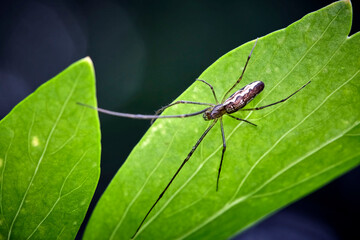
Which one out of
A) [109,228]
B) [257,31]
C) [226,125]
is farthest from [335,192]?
[109,228]

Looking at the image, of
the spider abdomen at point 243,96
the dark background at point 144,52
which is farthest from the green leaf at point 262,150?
the dark background at point 144,52

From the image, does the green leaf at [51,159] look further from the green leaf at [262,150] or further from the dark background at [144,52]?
the dark background at [144,52]

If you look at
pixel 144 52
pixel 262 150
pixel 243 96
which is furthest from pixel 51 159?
pixel 144 52

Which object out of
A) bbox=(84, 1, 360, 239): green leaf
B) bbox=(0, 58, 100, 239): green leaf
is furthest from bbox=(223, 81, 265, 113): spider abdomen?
bbox=(0, 58, 100, 239): green leaf

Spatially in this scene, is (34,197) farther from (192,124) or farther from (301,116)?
(301,116)

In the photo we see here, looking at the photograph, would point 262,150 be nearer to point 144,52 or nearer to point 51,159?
point 51,159

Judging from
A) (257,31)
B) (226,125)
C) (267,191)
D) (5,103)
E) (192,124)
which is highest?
(257,31)
